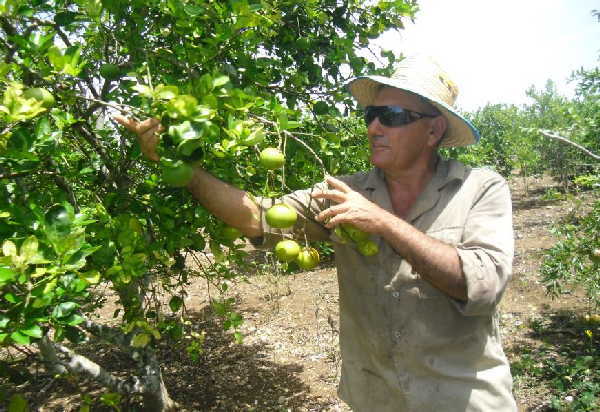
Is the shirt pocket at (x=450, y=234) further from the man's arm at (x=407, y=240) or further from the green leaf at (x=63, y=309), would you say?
the green leaf at (x=63, y=309)

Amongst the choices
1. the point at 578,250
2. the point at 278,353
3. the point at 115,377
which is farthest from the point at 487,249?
the point at 278,353

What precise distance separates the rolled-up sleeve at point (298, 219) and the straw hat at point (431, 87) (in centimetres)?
64

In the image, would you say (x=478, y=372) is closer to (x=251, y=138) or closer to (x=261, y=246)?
(x=261, y=246)

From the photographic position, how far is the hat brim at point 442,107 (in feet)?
6.75

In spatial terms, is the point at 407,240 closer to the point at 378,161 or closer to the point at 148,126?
the point at 378,161

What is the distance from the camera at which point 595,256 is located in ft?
12.9

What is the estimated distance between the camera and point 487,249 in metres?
1.73

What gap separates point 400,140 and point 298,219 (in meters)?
0.61

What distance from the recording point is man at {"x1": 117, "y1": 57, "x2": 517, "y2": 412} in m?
1.64

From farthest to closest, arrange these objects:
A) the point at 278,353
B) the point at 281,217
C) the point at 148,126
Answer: the point at 278,353 < the point at 281,217 < the point at 148,126

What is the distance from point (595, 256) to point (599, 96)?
1626 mm

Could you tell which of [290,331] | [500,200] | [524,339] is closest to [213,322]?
[290,331]

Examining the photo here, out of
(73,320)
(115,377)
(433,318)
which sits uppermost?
(73,320)

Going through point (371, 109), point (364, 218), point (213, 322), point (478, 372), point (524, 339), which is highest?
point (371, 109)
